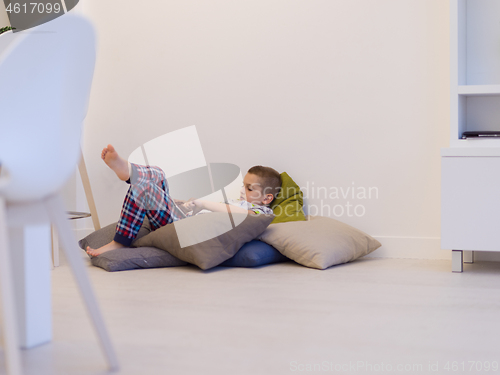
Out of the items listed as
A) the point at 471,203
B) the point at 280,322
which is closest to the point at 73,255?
the point at 280,322

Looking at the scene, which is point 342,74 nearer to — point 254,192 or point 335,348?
point 254,192

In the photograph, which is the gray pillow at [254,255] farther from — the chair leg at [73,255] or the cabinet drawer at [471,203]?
the chair leg at [73,255]

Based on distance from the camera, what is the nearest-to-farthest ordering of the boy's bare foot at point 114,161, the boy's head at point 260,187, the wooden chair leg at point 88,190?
the boy's bare foot at point 114,161
the boy's head at point 260,187
the wooden chair leg at point 88,190

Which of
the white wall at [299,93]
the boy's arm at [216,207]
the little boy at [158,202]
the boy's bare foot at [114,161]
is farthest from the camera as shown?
the white wall at [299,93]

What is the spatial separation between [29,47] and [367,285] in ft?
5.34

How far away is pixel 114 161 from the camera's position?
235cm

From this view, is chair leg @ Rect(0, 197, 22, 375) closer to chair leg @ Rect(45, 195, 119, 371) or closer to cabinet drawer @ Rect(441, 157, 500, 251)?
chair leg @ Rect(45, 195, 119, 371)

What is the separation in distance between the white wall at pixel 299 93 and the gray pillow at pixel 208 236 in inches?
25.1

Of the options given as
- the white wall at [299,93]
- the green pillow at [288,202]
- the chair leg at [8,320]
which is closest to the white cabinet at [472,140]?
the white wall at [299,93]

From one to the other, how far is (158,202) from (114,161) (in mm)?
435

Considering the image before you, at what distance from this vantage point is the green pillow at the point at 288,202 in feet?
9.66

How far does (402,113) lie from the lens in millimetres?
2908

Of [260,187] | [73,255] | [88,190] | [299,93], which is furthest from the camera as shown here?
[88,190]

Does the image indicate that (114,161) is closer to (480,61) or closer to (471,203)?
(471,203)
